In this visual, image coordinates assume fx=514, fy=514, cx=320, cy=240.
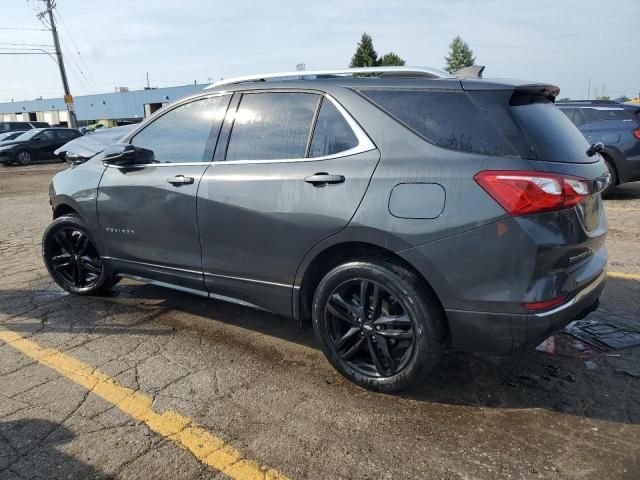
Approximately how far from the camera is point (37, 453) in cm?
251

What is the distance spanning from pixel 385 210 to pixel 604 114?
313 inches

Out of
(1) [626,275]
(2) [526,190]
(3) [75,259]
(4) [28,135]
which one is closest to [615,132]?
(1) [626,275]

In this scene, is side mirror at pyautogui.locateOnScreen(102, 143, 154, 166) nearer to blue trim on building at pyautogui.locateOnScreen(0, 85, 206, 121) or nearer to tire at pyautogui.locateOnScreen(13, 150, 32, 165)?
tire at pyautogui.locateOnScreen(13, 150, 32, 165)

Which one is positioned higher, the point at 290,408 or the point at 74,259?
the point at 74,259

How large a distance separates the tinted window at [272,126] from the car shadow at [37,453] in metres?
1.92

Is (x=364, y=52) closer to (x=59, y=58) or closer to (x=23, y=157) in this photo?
(x=59, y=58)

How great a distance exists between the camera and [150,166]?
3.88m

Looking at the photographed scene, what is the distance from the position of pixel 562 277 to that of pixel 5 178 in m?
18.6

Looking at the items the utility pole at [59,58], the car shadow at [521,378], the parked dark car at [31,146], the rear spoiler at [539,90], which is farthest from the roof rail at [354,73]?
the utility pole at [59,58]

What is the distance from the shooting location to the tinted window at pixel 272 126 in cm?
317

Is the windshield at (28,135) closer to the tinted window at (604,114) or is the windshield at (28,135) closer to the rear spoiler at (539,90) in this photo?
the tinted window at (604,114)

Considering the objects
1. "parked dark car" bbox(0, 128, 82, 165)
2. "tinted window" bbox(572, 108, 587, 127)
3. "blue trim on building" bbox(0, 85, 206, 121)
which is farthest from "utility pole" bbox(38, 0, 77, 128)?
"tinted window" bbox(572, 108, 587, 127)

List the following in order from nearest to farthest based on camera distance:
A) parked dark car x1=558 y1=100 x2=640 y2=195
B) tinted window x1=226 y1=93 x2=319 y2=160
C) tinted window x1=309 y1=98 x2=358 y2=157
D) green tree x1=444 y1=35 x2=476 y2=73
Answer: tinted window x1=309 y1=98 x2=358 y2=157
tinted window x1=226 y1=93 x2=319 y2=160
parked dark car x1=558 y1=100 x2=640 y2=195
green tree x1=444 y1=35 x2=476 y2=73

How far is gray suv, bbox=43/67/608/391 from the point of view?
2500 mm
